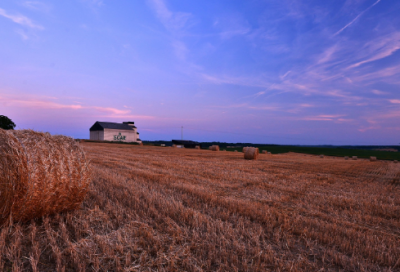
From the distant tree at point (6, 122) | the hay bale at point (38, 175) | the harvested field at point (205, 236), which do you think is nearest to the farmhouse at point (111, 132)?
the distant tree at point (6, 122)

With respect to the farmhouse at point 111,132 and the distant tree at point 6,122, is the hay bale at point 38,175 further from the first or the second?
the farmhouse at point 111,132

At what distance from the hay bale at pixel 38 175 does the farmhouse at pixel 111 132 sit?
59.2m

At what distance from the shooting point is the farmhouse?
60122mm

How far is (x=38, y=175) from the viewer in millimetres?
4117

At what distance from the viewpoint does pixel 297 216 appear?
4.67m

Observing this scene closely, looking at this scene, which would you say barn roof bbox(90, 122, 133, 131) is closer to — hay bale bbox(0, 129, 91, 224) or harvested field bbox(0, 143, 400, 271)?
hay bale bbox(0, 129, 91, 224)

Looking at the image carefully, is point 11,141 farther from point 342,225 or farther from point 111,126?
point 111,126

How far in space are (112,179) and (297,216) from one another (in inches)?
227

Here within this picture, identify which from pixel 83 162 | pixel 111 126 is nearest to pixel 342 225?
pixel 83 162

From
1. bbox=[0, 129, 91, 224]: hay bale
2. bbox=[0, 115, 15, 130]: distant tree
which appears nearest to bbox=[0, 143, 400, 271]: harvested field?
bbox=[0, 129, 91, 224]: hay bale

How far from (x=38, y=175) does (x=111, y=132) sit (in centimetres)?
6067

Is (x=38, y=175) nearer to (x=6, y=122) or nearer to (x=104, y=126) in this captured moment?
(x=6, y=122)

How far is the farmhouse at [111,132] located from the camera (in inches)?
2367

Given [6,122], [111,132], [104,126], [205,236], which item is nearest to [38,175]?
[205,236]
